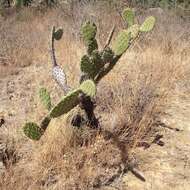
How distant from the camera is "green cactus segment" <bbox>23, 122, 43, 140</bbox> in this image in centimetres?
353

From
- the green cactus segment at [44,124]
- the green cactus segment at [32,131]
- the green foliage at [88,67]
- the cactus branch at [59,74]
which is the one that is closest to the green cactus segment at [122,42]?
the green foliage at [88,67]

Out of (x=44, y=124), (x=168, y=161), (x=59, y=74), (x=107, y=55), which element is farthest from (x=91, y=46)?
(x=168, y=161)

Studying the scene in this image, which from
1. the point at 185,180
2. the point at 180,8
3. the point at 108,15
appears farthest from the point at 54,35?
the point at 180,8

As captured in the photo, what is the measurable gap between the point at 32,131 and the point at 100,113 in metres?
1.19

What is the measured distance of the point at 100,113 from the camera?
4.64m

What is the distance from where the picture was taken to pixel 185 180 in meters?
3.67

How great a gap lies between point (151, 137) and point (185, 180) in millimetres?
680

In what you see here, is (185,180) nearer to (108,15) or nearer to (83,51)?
(83,51)

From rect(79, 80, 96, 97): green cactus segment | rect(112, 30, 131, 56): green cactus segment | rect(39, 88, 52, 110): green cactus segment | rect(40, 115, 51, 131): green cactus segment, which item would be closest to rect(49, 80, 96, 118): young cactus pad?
rect(79, 80, 96, 97): green cactus segment

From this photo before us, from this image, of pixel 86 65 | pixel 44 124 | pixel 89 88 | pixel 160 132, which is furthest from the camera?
pixel 160 132

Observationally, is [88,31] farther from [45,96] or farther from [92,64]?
[45,96]

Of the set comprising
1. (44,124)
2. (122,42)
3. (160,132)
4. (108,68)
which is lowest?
(160,132)

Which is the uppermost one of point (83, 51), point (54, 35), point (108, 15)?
point (54, 35)

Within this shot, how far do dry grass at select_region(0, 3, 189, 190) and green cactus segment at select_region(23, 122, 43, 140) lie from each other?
13 centimetres
